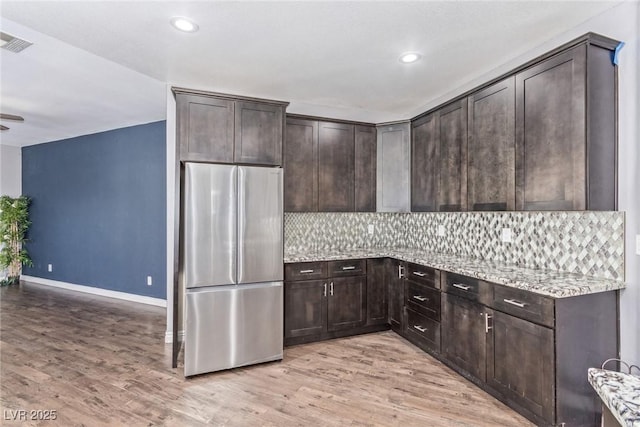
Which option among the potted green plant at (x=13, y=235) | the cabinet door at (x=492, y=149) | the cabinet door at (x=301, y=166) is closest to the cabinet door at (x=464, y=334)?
the cabinet door at (x=492, y=149)

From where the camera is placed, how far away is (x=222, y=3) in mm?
2062

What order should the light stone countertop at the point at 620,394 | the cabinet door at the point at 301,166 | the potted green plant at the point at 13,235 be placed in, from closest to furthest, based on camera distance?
the light stone countertop at the point at 620,394 → the cabinet door at the point at 301,166 → the potted green plant at the point at 13,235

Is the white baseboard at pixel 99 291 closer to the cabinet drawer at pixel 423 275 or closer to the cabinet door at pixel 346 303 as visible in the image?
Answer: the cabinet door at pixel 346 303

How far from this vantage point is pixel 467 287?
2639mm

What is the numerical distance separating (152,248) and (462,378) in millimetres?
4503

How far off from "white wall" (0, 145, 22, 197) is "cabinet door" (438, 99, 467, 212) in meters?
8.17

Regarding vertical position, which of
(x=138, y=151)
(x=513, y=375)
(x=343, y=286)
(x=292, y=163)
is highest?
(x=138, y=151)

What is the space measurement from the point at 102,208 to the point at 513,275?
20.0ft

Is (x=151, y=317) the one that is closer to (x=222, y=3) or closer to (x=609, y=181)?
(x=222, y=3)

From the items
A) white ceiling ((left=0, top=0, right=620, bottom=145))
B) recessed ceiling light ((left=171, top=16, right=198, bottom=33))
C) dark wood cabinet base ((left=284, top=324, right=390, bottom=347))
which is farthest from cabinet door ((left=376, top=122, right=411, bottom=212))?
recessed ceiling light ((left=171, top=16, right=198, bottom=33))

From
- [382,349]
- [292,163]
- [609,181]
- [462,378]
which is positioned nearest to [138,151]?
[292,163]

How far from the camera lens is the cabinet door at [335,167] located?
3.91 m

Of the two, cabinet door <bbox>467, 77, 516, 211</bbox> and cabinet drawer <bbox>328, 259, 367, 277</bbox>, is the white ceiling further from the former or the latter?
cabinet drawer <bbox>328, 259, 367, 277</bbox>

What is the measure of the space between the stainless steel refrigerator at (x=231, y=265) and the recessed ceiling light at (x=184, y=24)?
40.1 inches
